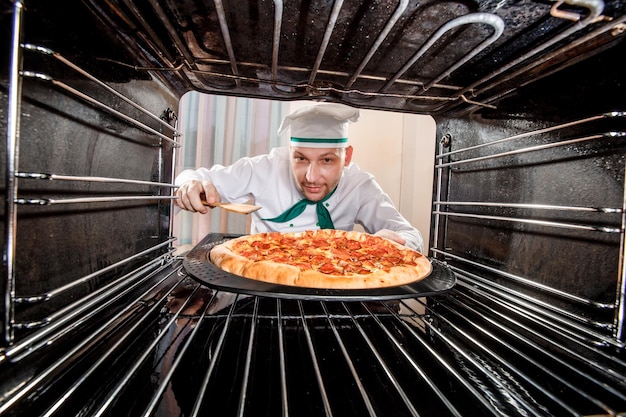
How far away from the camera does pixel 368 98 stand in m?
1.18

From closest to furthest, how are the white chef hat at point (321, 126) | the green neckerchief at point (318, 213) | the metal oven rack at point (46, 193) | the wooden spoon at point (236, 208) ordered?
the metal oven rack at point (46, 193) < the wooden spoon at point (236, 208) < the white chef hat at point (321, 126) < the green neckerchief at point (318, 213)

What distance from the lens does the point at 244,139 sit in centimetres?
331

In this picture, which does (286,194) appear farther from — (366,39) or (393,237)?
(366,39)

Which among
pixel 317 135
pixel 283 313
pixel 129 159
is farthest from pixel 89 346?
pixel 317 135

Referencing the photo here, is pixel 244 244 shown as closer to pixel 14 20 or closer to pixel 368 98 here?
pixel 368 98

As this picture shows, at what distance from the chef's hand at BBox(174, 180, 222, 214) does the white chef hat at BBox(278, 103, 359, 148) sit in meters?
0.69

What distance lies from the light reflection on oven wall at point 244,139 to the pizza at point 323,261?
1.87m

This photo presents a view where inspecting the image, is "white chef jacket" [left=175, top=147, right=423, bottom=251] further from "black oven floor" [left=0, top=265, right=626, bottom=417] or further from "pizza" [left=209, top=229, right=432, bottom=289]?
"black oven floor" [left=0, top=265, right=626, bottom=417]

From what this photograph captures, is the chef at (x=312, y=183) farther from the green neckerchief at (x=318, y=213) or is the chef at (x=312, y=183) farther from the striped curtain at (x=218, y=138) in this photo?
the striped curtain at (x=218, y=138)

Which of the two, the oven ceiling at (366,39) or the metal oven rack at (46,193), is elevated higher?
the oven ceiling at (366,39)

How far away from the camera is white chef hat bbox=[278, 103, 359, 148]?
176 centimetres

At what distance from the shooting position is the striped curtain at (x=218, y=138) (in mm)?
3178

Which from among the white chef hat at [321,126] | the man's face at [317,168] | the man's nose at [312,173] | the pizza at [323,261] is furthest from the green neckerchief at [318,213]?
the pizza at [323,261]

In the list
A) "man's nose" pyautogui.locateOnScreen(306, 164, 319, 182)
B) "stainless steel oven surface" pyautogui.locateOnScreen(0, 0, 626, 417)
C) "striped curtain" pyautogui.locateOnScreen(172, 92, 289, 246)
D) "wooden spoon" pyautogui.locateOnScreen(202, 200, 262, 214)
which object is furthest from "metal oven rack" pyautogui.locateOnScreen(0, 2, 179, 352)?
"striped curtain" pyautogui.locateOnScreen(172, 92, 289, 246)
